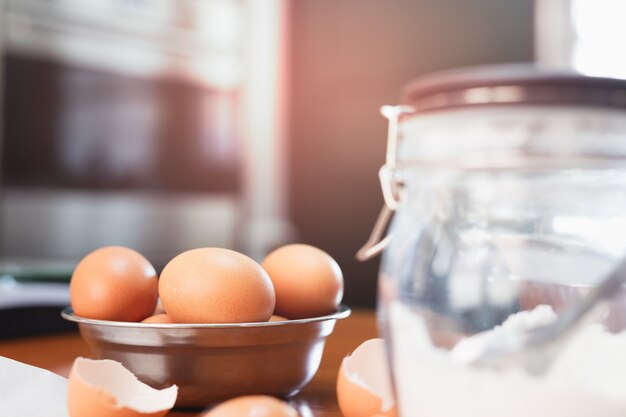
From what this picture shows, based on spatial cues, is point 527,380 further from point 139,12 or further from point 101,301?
point 139,12

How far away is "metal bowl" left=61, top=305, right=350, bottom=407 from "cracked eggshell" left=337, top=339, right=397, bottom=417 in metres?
0.05

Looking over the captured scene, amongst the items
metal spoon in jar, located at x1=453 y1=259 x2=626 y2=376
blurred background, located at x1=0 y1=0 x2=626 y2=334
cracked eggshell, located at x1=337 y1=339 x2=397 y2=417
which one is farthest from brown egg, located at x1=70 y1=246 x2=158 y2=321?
blurred background, located at x1=0 y1=0 x2=626 y2=334

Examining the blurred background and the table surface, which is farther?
the blurred background

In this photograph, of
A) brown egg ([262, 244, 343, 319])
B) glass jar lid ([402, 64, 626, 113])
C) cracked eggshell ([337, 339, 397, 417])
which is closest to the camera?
glass jar lid ([402, 64, 626, 113])

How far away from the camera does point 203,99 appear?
3.10m

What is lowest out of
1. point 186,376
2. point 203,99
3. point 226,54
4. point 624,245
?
point 186,376

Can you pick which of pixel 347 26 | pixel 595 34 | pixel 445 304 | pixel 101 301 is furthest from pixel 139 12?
pixel 445 304

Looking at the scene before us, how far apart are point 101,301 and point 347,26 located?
251 cm

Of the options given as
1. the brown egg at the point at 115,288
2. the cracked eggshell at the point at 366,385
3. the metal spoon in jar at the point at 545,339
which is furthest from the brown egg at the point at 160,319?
the metal spoon in jar at the point at 545,339

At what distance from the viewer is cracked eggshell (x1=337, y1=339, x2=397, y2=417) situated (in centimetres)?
51

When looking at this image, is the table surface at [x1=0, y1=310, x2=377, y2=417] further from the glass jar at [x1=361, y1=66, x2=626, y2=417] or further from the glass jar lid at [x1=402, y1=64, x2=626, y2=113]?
the glass jar lid at [x1=402, y1=64, x2=626, y2=113]

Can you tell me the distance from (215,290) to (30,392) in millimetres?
174

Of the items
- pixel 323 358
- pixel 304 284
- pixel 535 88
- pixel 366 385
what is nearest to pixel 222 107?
pixel 323 358

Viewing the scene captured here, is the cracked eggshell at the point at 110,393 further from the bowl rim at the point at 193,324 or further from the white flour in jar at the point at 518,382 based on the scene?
the white flour in jar at the point at 518,382
